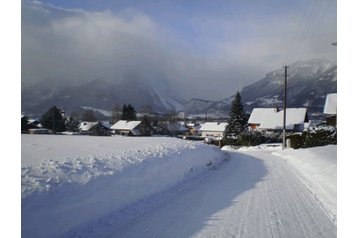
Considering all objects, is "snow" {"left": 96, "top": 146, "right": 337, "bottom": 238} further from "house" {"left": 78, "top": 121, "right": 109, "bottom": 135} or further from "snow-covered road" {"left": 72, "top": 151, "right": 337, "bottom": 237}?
"house" {"left": 78, "top": 121, "right": 109, "bottom": 135}

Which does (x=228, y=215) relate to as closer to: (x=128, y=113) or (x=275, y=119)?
(x=275, y=119)

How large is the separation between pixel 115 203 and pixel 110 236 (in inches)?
59.3

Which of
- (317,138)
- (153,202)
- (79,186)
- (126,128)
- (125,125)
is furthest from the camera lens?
(125,125)

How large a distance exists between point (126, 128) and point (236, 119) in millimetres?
20053

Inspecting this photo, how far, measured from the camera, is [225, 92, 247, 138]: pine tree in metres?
48.1

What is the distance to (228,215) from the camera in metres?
6.58

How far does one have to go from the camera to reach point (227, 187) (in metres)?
9.79

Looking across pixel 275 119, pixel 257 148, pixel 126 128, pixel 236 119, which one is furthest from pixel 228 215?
pixel 275 119

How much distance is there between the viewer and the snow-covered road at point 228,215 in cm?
557

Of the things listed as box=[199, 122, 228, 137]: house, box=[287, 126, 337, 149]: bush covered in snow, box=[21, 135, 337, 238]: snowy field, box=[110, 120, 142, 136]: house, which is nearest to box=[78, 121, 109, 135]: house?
box=[110, 120, 142, 136]: house

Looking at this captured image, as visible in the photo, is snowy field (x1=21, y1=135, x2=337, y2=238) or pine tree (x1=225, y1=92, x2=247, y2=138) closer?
snowy field (x1=21, y1=135, x2=337, y2=238)

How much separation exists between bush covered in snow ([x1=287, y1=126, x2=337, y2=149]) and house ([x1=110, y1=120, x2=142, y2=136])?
32784 mm
